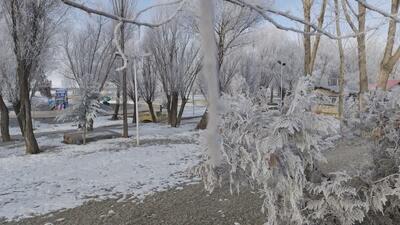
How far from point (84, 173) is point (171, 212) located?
3.88 meters

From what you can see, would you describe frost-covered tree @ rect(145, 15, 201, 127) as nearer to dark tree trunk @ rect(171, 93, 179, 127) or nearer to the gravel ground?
dark tree trunk @ rect(171, 93, 179, 127)

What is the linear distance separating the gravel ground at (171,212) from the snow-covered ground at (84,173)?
428mm

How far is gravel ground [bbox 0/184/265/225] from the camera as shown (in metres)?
5.04

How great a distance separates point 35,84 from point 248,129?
16.2 m

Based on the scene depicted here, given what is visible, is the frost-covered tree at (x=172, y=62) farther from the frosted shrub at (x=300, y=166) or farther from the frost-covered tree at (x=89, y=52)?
the frosted shrub at (x=300, y=166)

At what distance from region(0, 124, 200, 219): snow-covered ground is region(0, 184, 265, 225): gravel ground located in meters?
0.43

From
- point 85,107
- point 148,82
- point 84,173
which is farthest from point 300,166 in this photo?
point 148,82

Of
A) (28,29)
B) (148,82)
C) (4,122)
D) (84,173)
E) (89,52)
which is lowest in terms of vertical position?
(84,173)

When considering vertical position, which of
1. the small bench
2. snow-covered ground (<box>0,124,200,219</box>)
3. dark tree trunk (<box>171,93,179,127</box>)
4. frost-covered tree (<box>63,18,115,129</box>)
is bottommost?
snow-covered ground (<box>0,124,200,219</box>)

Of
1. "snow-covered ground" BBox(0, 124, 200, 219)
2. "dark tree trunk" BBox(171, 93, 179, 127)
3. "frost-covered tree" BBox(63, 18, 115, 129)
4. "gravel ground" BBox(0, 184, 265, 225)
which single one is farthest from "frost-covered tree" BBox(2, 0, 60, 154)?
"frost-covered tree" BBox(63, 18, 115, 129)

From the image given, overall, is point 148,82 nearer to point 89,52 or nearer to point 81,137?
point 89,52

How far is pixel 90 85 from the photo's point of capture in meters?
14.3

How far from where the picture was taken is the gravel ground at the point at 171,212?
16.5 ft

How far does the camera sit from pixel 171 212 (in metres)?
5.43
